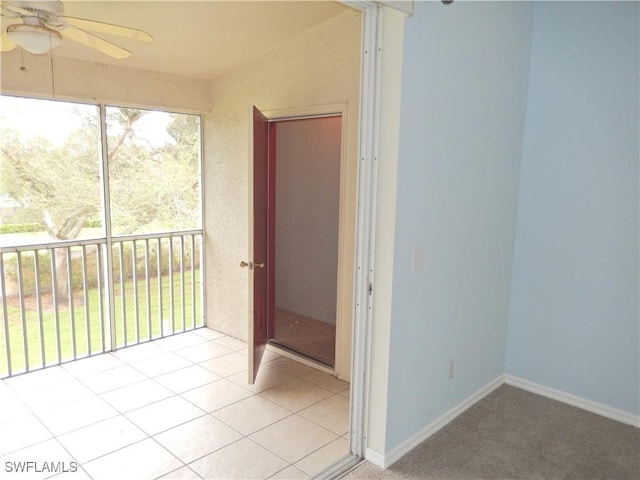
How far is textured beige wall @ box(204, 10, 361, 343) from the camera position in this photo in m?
3.15

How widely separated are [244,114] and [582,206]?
261cm

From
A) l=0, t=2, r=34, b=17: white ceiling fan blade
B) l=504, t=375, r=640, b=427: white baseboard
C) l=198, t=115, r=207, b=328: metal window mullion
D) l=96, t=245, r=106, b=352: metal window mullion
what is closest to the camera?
l=0, t=2, r=34, b=17: white ceiling fan blade

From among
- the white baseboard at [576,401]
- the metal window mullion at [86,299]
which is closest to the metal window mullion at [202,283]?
the metal window mullion at [86,299]

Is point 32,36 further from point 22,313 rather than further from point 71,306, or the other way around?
point 71,306

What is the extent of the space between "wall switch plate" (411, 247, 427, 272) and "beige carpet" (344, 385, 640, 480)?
986 mm

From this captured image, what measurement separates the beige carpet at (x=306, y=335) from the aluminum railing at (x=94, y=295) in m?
0.84

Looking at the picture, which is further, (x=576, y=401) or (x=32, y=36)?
(x=576, y=401)

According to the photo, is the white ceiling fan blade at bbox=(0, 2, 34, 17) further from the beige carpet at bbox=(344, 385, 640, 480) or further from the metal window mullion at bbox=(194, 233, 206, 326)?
the metal window mullion at bbox=(194, 233, 206, 326)

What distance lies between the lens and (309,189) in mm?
4656

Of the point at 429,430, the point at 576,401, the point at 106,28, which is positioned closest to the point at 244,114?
the point at 106,28

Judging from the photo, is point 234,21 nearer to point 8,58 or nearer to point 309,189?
point 8,58

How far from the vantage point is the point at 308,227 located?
4.71m

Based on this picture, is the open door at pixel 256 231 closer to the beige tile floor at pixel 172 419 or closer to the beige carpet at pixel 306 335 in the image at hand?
the beige tile floor at pixel 172 419

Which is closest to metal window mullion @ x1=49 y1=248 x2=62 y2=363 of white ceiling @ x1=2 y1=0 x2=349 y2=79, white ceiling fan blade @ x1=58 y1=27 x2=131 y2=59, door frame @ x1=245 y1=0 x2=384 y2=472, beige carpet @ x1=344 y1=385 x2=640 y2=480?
white ceiling @ x1=2 y1=0 x2=349 y2=79
